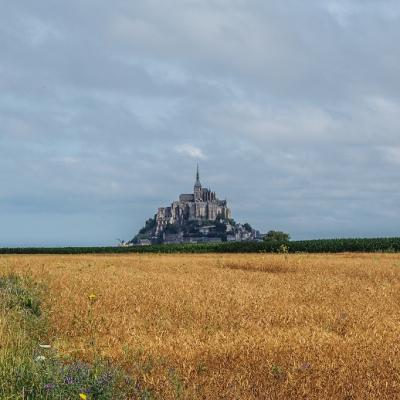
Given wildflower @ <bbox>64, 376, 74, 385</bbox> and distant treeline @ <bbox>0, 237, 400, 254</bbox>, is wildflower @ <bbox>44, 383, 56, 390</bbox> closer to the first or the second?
wildflower @ <bbox>64, 376, 74, 385</bbox>

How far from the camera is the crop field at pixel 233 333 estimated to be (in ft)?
22.0

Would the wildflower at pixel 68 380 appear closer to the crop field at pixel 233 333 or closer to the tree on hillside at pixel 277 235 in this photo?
the crop field at pixel 233 333

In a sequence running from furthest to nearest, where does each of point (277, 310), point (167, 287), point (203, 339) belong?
point (167, 287) → point (277, 310) → point (203, 339)

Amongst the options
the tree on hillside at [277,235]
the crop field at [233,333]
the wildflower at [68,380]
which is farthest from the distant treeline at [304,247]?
the wildflower at [68,380]

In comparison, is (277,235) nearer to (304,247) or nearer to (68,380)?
(304,247)

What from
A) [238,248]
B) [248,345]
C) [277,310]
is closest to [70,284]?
[277,310]

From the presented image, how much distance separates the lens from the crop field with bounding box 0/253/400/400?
264 inches

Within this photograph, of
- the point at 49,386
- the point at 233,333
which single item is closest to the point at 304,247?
the point at 233,333

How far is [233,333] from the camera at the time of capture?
10.2 metres

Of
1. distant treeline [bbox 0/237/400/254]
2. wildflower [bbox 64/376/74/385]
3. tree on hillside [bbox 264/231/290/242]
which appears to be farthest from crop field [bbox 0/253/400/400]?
tree on hillside [bbox 264/231/290/242]

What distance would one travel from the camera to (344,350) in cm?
Result: 848

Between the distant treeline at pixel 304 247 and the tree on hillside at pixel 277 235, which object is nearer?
the distant treeline at pixel 304 247

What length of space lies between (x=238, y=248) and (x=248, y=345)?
5732cm

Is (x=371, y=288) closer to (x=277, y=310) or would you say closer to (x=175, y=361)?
(x=277, y=310)
